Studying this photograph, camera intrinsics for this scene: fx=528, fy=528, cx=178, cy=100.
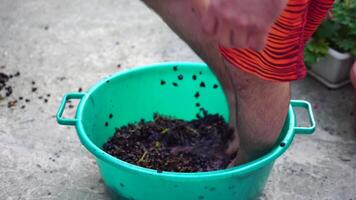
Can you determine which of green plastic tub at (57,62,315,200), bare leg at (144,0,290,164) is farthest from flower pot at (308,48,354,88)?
bare leg at (144,0,290,164)

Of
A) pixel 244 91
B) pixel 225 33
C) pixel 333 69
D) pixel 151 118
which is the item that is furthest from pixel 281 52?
pixel 333 69

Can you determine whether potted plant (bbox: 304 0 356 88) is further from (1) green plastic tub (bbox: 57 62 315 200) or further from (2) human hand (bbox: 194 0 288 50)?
(2) human hand (bbox: 194 0 288 50)

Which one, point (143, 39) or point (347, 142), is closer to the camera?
point (347, 142)

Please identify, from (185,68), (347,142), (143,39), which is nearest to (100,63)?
(143,39)

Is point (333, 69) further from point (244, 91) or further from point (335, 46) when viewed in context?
point (244, 91)

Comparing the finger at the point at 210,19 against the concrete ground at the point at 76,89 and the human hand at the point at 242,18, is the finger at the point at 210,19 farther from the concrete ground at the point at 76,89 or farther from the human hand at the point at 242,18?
the concrete ground at the point at 76,89

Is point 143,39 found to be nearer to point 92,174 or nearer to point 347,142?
point 92,174
